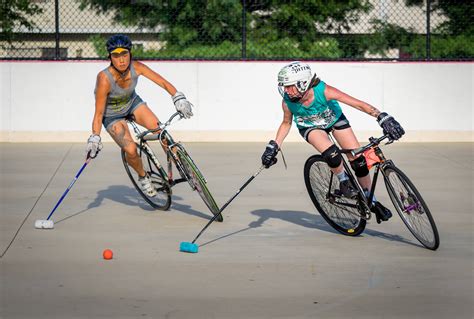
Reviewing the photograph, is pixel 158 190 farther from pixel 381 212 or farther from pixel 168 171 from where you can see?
pixel 381 212

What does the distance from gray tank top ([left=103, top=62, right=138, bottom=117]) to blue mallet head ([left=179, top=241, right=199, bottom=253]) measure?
214 centimetres

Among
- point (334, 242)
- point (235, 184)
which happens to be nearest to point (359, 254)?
point (334, 242)

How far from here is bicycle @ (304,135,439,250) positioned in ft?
29.3

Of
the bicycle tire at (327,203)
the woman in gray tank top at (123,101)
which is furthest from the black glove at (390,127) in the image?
the woman in gray tank top at (123,101)

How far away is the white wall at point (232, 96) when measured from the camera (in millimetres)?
16625

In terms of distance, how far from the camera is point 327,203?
9992mm

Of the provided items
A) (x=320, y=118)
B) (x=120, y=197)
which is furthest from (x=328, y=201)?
(x=120, y=197)

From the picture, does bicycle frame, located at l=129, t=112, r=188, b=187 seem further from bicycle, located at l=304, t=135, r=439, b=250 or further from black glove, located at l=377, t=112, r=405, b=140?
black glove, located at l=377, t=112, r=405, b=140

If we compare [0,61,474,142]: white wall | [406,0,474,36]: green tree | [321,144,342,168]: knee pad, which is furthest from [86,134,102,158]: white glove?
[406,0,474,36]: green tree

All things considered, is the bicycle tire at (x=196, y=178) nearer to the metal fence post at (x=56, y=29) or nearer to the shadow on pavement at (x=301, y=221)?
the shadow on pavement at (x=301, y=221)

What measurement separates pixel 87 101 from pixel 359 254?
27.8ft

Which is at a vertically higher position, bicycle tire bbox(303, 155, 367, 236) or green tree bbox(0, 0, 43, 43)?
bicycle tire bbox(303, 155, 367, 236)

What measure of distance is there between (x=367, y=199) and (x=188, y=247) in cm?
159

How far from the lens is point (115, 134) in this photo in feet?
→ 35.7
